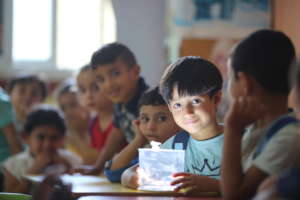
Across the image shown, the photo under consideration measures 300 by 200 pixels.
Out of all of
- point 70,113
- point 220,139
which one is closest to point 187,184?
point 220,139

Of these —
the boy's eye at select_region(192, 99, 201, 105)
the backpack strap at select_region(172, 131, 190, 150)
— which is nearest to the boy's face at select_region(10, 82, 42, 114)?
the backpack strap at select_region(172, 131, 190, 150)

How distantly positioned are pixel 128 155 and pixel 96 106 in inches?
61.2

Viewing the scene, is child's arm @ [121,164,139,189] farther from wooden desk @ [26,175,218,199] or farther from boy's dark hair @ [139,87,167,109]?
boy's dark hair @ [139,87,167,109]

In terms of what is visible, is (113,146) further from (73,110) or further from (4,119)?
(73,110)

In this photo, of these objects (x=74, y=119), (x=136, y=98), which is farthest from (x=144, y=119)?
(x=74, y=119)

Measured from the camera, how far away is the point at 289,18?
3.77m

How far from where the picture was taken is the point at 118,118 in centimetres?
262

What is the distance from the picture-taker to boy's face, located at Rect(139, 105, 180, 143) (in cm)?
185

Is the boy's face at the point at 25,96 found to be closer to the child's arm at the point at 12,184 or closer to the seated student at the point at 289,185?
the child's arm at the point at 12,184

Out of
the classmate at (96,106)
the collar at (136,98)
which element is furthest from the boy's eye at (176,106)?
the classmate at (96,106)

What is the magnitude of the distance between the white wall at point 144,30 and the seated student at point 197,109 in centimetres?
218

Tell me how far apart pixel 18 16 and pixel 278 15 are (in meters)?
2.70

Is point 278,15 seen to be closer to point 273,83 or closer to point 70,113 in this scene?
point 70,113

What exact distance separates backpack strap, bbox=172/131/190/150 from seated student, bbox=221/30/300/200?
370mm
